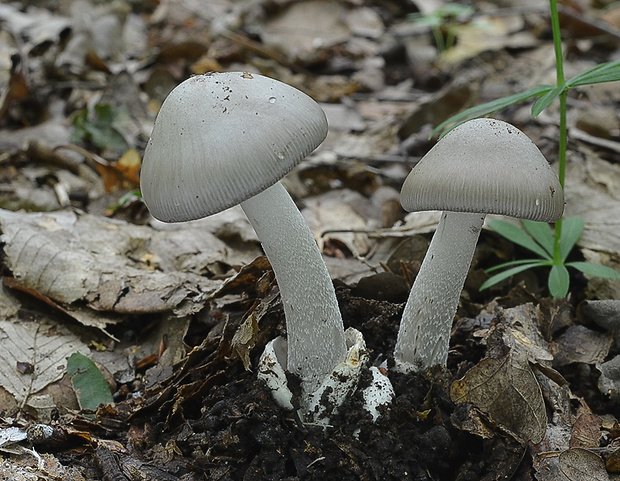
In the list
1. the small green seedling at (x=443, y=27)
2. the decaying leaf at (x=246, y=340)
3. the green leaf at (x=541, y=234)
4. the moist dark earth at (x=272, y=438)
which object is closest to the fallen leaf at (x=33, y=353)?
the moist dark earth at (x=272, y=438)

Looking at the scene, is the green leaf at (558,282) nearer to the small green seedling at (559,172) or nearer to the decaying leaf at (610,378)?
the small green seedling at (559,172)

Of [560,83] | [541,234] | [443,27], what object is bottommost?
[443,27]

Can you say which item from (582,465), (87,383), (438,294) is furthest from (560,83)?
(87,383)

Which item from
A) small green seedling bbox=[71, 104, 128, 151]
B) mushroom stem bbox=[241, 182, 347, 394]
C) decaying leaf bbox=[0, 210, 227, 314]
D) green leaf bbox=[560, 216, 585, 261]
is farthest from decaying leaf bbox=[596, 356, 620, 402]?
small green seedling bbox=[71, 104, 128, 151]

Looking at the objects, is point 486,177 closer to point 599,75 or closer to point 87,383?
point 599,75

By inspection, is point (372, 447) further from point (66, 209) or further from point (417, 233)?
point (66, 209)

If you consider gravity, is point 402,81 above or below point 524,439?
below

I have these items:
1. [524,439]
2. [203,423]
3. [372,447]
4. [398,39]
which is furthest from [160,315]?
[398,39]
